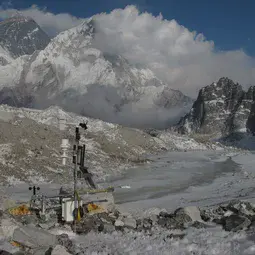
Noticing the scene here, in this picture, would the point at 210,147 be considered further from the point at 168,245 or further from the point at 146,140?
the point at 168,245

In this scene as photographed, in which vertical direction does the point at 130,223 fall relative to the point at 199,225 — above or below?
below

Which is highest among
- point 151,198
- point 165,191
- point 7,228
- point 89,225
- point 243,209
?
point 243,209

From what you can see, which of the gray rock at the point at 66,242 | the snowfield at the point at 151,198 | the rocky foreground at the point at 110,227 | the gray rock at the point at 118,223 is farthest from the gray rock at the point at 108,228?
the gray rock at the point at 66,242

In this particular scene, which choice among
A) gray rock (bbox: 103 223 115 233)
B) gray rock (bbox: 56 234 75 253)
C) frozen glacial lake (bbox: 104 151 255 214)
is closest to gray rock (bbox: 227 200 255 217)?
gray rock (bbox: 103 223 115 233)

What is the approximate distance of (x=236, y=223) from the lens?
44.5 ft

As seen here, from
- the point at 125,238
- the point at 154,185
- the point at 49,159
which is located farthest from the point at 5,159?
the point at 125,238

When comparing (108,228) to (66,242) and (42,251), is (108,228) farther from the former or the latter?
(42,251)

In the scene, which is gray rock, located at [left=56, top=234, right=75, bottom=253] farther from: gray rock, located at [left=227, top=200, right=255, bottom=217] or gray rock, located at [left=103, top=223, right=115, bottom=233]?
gray rock, located at [left=227, top=200, right=255, bottom=217]

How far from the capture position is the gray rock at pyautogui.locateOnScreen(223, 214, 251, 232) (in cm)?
1327

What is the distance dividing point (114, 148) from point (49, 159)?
111 ft

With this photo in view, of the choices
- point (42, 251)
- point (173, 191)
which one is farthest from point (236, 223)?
point (173, 191)

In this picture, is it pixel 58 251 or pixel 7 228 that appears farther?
pixel 7 228

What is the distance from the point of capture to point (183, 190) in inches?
1570

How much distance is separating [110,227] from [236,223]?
196 inches
